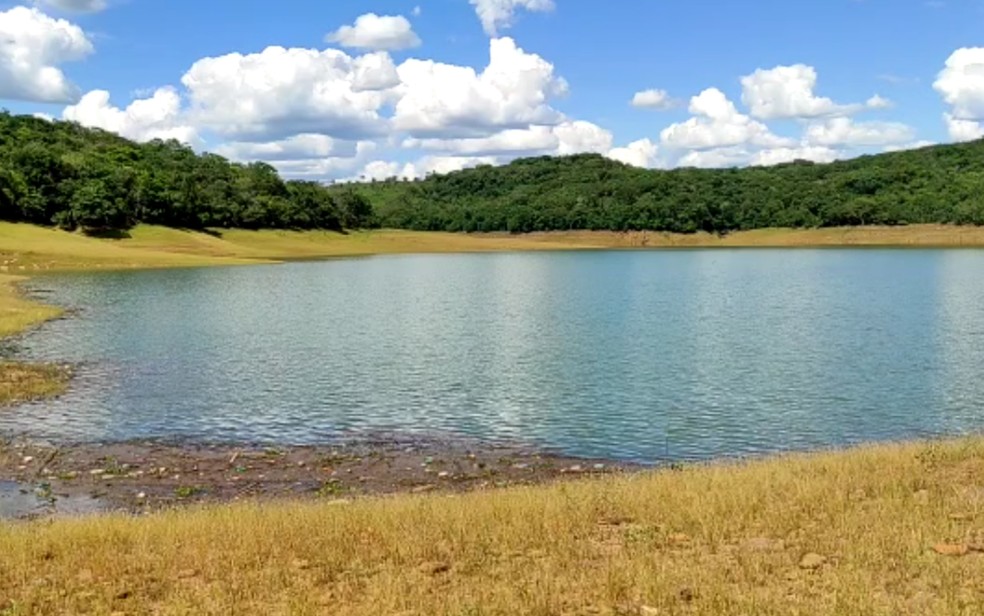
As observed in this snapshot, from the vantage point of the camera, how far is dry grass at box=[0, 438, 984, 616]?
Result: 921 centimetres

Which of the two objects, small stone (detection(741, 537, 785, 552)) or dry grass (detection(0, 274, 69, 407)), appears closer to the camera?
small stone (detection(741, 537, 785, 552))

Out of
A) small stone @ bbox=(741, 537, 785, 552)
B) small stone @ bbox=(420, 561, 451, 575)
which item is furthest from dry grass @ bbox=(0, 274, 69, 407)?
small stone @ bbox=(741, 537, 785, 552)

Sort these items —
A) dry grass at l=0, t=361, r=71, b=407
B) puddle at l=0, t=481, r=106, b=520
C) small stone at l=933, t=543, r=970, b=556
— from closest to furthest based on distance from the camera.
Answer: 1. small stone at l=933, t=543, r=970, b=556
2. puddle at l=0, t=481, r=106, b=520
3. dry grass at l=0, t=361, r=71, b=407

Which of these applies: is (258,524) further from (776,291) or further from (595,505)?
(776,291)

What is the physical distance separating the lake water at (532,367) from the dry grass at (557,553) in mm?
8861

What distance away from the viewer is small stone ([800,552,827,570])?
10.1m

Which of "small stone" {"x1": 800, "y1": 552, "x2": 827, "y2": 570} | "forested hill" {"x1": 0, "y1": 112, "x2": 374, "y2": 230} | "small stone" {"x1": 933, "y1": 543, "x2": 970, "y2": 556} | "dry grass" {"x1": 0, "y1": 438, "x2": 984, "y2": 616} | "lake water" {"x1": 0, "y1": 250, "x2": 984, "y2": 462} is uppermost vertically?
"forested hill" {"x1": 0, "y1": 112, "x2": 374, "y2": 230}

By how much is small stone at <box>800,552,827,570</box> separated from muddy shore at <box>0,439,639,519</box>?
30.8 ft

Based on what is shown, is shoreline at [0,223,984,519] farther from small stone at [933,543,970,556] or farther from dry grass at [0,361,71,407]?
small stone at [933,543,970,556]

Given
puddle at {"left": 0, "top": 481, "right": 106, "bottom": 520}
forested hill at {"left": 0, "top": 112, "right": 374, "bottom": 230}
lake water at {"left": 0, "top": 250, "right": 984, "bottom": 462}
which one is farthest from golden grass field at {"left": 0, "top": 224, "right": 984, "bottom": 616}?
forested hill at {"left": 0, "top": 112, "right": 374, "bottom": 230}

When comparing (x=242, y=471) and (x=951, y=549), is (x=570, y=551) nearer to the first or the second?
(x=951, y=549)

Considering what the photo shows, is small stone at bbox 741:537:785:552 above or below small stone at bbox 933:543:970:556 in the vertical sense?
below

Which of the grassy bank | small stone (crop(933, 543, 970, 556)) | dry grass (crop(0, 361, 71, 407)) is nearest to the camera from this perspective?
small stone (crop(933, 543, 970, 556))

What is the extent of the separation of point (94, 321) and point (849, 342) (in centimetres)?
3679
